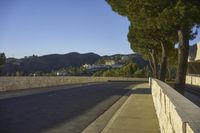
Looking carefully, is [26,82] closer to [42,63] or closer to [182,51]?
[182,51]

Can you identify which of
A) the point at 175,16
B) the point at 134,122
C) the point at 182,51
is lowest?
the point at 134,122

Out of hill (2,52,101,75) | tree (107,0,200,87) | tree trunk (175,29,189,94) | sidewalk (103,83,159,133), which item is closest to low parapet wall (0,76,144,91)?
tree (107,0,200,87)

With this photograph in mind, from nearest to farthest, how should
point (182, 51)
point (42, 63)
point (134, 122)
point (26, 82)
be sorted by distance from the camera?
point (134, 122) → point (182, 51) → point (26, 82) → point (42, 63)

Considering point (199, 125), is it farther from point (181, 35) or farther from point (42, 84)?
point (42, 84)

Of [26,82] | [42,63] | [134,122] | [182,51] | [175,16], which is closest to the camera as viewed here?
[134,122]

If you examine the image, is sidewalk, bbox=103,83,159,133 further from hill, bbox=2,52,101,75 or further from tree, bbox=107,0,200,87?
hill, bbox=2,52,101,75

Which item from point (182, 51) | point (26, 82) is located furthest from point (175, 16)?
point (26, 82)

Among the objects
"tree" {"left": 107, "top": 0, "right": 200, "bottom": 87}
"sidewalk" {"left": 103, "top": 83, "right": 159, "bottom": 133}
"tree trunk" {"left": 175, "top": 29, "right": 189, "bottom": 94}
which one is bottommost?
"sidewalk" {"left": 103, "top": 83, "right": 159, "bottom": 133}

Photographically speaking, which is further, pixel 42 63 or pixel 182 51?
pixel 42 63

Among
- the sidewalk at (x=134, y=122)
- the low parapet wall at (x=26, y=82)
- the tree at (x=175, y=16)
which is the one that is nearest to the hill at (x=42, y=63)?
the low parapet wall at (x=26, y=82)

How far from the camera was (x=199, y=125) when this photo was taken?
483 cm

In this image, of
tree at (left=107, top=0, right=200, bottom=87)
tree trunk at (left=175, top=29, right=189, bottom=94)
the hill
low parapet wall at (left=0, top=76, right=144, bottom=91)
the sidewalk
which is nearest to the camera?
the sidewalk

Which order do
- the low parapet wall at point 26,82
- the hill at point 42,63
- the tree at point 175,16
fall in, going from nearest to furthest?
the tree at point 175,16, the low parapet wall at point 26,82, the hill at point 42,63

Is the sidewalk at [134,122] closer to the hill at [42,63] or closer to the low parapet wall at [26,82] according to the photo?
the low parapet wall at [26,82]
